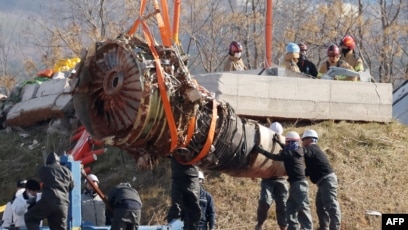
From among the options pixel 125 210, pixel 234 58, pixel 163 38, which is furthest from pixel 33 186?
pixel 234 58

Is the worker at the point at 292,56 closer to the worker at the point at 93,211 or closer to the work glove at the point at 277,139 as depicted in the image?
the work glove at the point at 277,139

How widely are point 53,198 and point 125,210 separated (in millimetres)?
942

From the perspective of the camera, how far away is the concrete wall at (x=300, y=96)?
50.5ft

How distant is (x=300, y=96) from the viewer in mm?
15844

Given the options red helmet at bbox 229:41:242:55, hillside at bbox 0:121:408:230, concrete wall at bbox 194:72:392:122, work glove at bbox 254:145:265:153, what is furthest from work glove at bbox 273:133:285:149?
red helmet at bbox 229:41:242:55

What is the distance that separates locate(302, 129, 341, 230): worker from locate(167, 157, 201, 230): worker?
1.83 metres

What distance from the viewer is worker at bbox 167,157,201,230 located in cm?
1153

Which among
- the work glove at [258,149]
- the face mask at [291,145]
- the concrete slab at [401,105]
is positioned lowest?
the work glove at [258,149]

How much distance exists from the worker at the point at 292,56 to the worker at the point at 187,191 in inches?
203

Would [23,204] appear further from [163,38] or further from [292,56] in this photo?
[292,56]

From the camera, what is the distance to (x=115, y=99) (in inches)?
361

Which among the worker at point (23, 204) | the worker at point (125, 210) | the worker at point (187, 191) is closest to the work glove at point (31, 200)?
the worker at point (23, 204)

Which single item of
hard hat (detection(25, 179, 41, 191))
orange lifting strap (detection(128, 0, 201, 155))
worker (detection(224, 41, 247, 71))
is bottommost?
hard hat (detection(25, 179, 41, 191))

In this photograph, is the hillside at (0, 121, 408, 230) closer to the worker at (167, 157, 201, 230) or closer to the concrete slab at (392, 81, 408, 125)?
the worker at (167, 157, 201, 230)
